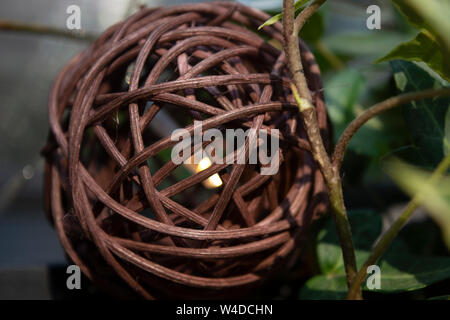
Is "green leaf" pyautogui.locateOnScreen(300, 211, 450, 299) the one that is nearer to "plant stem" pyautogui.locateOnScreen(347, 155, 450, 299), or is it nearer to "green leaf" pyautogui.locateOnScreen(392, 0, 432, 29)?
"plant stem" pyautogui.locateOnScreen(347, 155, 450, 299)

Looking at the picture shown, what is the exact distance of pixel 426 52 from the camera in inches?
12.7

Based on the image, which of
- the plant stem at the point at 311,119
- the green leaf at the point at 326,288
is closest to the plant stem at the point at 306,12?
the plant stem at the point at 311,119

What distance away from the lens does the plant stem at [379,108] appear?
27cm

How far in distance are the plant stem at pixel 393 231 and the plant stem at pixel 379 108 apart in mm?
40

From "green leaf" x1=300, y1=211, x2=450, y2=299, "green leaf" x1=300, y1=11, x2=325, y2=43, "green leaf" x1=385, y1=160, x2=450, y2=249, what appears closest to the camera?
"green leaf" x1=385, y1=160, x2=450, y2=249

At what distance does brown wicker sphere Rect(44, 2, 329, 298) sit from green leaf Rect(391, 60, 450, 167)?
0.09m

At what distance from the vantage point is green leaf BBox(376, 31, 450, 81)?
316mm

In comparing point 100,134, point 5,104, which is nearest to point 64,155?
point 100,134

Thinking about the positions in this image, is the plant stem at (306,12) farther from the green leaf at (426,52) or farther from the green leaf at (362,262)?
the green leaf at (362,262)

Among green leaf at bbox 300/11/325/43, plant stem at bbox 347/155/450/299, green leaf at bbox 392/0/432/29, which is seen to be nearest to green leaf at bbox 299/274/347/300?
plant stem at bbox 347/155/450/299

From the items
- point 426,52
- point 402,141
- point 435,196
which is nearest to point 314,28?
point 402,141

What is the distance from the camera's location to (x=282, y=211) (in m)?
0.35

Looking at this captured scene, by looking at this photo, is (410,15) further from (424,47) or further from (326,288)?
(326,288)

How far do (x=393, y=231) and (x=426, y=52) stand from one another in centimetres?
Result: 14
